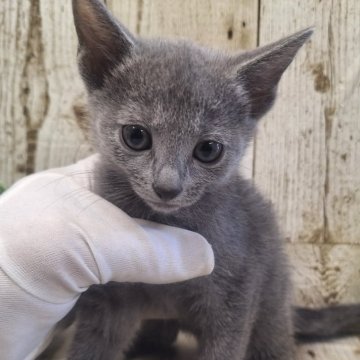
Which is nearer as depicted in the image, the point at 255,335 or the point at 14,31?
the point at 255,335

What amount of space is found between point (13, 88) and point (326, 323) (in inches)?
40.4

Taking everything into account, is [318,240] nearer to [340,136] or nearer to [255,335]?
[340,136]

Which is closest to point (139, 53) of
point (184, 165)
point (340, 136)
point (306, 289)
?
point (184, 165)

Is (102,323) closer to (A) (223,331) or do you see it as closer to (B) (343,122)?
(A) (223,331)

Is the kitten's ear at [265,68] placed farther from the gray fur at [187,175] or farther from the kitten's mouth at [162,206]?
the kitten's mouth at [162,206]

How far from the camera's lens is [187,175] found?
0.85m

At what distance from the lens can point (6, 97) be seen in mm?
1392

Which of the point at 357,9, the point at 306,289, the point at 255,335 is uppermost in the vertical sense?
the point at 357,9

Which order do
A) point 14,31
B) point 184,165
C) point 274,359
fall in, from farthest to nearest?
point 14,31 < point 274,359 < point 184,165

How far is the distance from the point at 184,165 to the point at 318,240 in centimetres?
75

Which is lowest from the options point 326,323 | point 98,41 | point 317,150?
point 326,323

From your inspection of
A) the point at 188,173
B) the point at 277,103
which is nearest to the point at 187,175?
the point at 188,173

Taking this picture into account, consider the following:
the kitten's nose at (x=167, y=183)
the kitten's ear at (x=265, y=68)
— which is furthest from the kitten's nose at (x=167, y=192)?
the kitten's ear at (x=265, y=68)

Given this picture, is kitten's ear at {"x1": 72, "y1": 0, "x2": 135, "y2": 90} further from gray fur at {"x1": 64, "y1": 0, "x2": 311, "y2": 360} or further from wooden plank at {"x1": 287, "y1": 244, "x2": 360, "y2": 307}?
wooden plank at {"x1": 287, "y1": 244, "x2": 360, "y2": 307}
